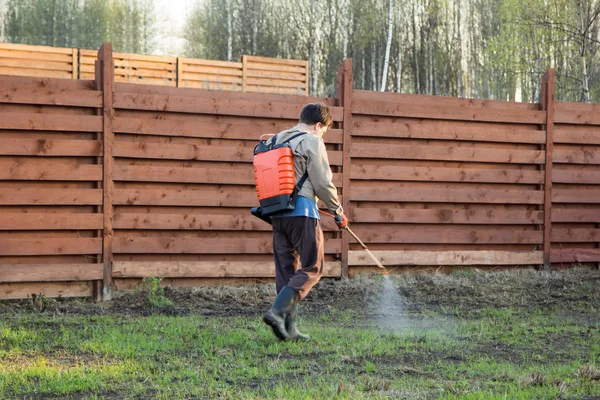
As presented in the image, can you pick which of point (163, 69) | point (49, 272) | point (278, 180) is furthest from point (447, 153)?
point (163, 69)

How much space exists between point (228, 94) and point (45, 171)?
2.16m

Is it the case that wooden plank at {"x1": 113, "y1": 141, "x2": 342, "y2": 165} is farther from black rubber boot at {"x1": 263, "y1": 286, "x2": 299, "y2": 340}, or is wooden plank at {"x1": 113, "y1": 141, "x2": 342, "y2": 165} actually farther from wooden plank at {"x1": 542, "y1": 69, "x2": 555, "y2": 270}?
wooden plank at {"x1": 542, "y1": 69, "x2": 555, "y2": 270}

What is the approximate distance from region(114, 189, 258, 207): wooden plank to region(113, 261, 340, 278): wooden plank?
2.09 ft

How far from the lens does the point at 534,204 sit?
1016 centimetres

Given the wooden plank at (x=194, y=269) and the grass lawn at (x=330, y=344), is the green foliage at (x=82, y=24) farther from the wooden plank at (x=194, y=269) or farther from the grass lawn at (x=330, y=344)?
the grass lawn at (x=330, y=344)

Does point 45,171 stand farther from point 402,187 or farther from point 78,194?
point 402,187

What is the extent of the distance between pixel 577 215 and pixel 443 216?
6.54ft

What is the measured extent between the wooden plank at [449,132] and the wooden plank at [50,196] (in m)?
3.12

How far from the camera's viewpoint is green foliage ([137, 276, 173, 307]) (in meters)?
7.84

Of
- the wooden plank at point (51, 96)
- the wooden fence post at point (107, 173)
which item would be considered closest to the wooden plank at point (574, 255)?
the wooden fence post at point (107, 173)

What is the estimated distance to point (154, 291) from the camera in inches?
316

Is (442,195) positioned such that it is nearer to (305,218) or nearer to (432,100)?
(432,100)

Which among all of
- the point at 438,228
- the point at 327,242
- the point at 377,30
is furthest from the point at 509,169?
the point at 377,30

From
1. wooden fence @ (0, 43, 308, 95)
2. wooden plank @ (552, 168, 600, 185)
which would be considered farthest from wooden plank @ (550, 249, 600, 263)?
wooden fence @ (0, 43, 308, 95)
